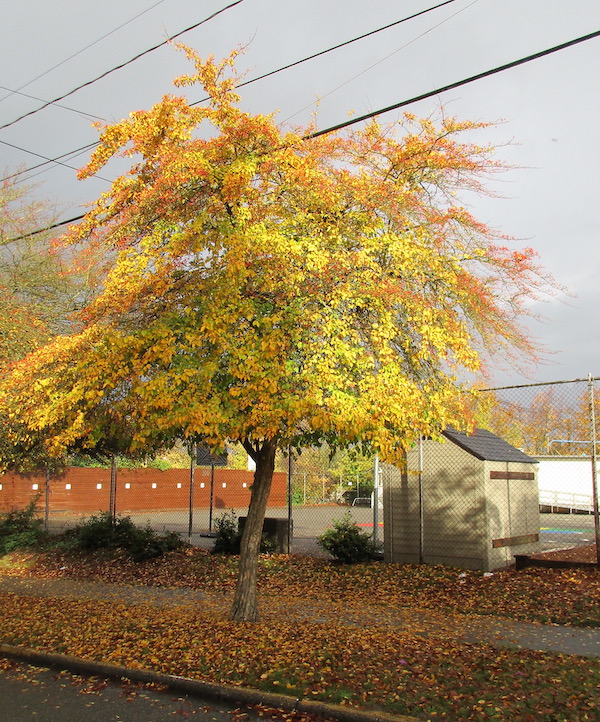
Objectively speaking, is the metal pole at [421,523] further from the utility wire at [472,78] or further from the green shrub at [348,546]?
the utility wire at [472,78]

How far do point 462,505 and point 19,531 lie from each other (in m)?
12.0

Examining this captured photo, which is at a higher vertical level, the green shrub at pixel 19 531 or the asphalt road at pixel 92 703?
the green shrub at pixel 19 531

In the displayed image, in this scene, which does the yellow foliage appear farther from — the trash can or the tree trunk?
the trash can

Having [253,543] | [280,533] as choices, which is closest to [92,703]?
[253,543]

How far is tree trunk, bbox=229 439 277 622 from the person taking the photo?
8539mm

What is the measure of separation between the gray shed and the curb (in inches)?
233

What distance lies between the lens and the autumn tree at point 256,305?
7398 millimetres

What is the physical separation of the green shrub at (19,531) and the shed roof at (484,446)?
11.1 metres

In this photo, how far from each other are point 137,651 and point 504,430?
2518 centimetres

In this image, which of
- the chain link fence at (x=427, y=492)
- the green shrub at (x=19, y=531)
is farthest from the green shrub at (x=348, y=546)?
the green shrub at (x=19, y=531)

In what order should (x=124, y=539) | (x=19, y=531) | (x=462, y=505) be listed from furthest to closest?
(x=19, y=531) → (x=124, y=539) → (x=462, y=505)

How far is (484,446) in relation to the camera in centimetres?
1263

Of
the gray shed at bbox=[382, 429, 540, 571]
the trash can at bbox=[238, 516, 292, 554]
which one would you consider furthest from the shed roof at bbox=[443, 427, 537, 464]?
the trash can at bbox=[238, 516, 292, 554]

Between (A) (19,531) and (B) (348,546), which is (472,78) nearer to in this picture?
(B) (348,546)
